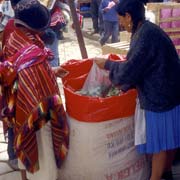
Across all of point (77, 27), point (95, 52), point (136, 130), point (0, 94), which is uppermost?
point (77, 27)

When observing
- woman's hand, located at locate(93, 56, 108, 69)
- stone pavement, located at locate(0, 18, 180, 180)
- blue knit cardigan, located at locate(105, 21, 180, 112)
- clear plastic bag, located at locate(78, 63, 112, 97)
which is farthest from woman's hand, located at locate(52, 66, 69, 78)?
stone pavement, located at locate(0, 18, 180, 180)

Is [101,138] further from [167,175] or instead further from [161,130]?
[167,175]

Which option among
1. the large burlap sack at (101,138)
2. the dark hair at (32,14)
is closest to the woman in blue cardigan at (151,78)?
the large burlap sack at (101,138)

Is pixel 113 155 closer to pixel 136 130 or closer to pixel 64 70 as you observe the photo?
pixel 136 130

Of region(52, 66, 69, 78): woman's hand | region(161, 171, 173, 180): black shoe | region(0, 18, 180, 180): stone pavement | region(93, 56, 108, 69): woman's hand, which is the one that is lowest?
region(0, 18, 180, 180): stone pavement

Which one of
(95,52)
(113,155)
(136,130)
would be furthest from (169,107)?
(95,52)

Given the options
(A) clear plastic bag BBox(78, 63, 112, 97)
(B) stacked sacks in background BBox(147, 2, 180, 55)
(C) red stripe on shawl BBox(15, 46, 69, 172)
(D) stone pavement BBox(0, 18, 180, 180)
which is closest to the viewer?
(C) red stripe on shawl BBox(15, 46, 69, 172)

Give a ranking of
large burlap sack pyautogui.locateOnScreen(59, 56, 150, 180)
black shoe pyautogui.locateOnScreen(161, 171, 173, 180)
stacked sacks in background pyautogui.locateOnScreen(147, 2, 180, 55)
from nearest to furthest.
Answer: large burlap sack pyautogui.locateOnScreen(59, 56, 150, 180) < black shoe pyautogui.locateOnScreen(161, 171, 173, 180) < stacked sacks in background pyautogui.locateOnScreen(147, 2, 180, 55)

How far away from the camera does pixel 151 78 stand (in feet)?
11.0

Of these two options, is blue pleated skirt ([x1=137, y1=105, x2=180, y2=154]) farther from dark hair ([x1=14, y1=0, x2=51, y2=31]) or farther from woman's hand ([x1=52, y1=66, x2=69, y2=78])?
dark hair ([x1=14, y1=0, x2=51, y2=31])

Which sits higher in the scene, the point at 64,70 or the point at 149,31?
the point at 149,31

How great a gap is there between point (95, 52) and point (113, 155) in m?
6.11

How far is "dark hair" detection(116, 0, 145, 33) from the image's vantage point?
3291 mm

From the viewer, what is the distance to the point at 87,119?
3.51 m
